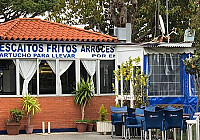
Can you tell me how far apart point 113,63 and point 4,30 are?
4.27 meters

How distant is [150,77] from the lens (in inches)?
784

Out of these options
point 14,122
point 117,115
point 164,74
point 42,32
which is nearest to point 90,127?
point 117,115

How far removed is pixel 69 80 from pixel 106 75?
149cm

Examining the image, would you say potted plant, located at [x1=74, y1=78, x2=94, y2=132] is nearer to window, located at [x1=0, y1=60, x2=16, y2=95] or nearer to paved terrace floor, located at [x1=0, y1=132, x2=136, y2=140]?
paved terrace floor, located at [x1=0, y1=132, x2=136, y2=140]

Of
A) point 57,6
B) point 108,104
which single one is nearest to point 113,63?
point 108,104

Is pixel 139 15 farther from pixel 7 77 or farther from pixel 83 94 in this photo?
pixel 7 77

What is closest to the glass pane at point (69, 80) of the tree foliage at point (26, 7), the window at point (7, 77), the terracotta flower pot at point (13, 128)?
the window at point (7, 77)

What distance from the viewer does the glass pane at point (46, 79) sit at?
19984mm

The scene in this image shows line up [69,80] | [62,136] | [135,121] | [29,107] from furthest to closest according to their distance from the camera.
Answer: [69,80] → [29,107] → [62,136] → [135,121]

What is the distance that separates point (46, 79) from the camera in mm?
20047

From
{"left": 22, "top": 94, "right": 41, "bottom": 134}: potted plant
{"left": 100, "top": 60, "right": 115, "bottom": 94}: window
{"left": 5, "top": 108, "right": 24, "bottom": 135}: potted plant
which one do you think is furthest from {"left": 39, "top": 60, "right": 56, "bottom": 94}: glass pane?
{"left": 100, "top": 60, "right": 115, "bottom": 94}: window

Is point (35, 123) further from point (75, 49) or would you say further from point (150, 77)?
point (150, 77)

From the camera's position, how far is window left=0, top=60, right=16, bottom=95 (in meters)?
19.6

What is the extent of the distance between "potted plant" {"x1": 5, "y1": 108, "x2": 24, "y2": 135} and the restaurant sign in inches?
79.7
